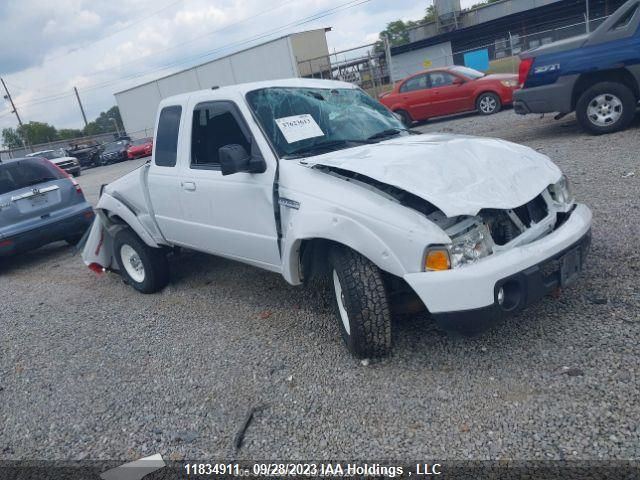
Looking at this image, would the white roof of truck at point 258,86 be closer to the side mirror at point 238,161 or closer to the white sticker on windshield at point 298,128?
the white sticker on windshield at point 298,128

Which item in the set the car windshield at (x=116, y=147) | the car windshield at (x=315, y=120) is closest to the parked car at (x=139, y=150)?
the car windshield at (x=116, y=147)

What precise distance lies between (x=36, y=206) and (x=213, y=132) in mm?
4512

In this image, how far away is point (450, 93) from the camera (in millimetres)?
14570

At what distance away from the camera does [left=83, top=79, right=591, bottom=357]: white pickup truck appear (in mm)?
2945

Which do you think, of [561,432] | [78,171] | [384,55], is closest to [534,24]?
[384,55]

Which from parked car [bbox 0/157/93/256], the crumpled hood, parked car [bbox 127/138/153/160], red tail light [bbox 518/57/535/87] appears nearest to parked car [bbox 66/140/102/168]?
parked car [bbox 127/138/153/160]

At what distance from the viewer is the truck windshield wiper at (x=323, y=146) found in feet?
12.7

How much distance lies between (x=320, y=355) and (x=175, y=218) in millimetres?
2038

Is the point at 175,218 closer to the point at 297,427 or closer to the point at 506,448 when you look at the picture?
the point at 297,427

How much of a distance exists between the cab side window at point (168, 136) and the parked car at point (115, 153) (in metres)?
28.1

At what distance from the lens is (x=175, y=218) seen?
489 cm

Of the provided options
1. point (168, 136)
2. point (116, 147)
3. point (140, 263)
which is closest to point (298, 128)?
point (168, 136)

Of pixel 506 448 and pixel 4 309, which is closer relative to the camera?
pixel 506 448

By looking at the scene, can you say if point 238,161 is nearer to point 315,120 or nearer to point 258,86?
point 315,120
